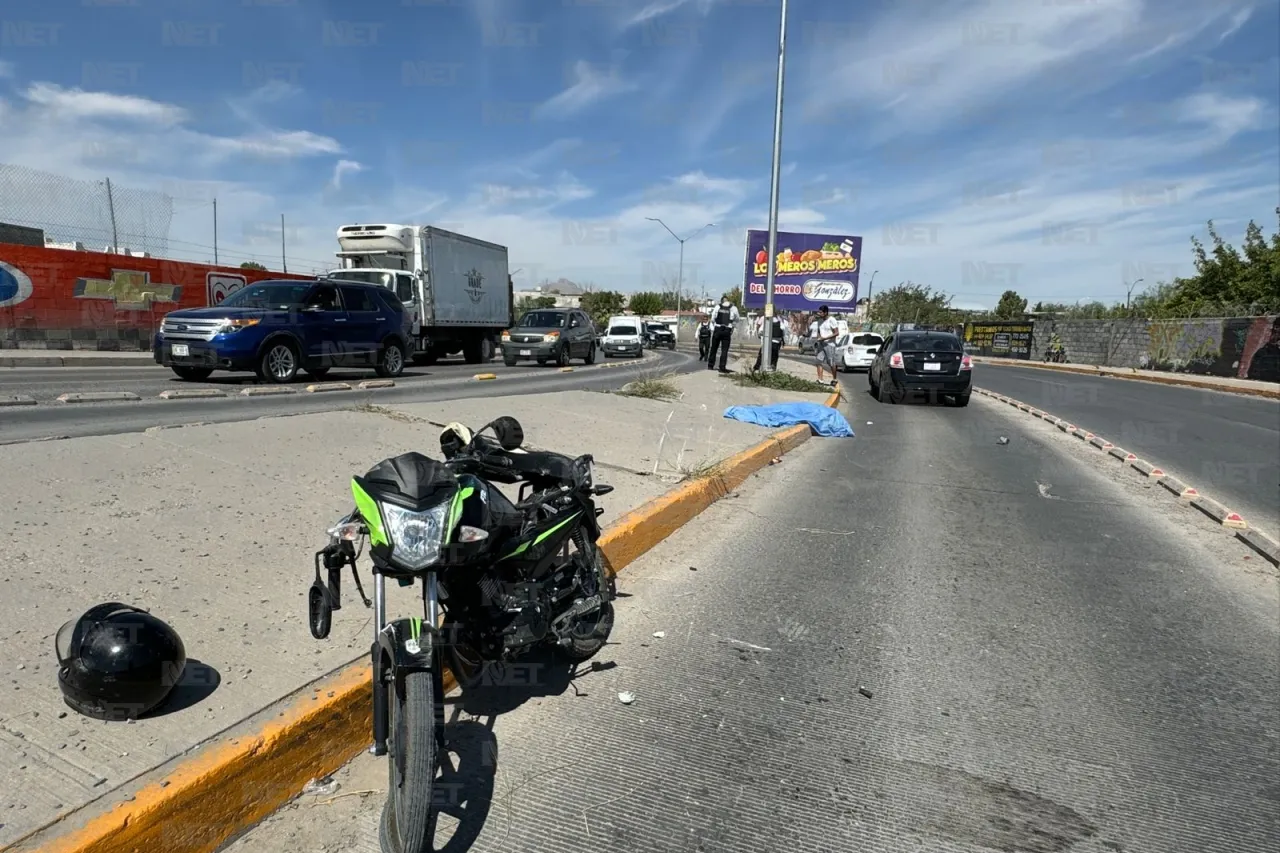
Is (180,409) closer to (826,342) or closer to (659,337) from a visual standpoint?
(826,342)

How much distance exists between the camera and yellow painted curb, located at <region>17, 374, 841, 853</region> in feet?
6.57

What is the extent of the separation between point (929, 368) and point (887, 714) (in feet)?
44.4

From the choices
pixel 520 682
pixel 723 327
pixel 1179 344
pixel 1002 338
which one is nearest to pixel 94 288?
pixel 723 327

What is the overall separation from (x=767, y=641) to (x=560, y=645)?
1.20 metres

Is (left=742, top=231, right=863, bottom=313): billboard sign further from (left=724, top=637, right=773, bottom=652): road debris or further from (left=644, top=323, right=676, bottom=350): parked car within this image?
(left=724, top=637, right=773, bottom=652): road debris

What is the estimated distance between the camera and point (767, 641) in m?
3.90

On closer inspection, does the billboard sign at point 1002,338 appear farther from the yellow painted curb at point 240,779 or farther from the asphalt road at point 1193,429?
the yellow painted curb at point 240,779

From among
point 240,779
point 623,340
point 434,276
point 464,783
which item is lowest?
point 464,783

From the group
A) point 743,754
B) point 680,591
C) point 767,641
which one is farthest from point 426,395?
point 743,754

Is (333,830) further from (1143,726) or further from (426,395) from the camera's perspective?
(426,395)

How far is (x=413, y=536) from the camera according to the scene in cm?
224

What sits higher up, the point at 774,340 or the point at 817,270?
the point at 817,270

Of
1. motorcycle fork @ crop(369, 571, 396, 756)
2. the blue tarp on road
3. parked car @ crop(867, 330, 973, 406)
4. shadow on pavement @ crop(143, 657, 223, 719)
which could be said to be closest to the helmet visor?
shadow on pavement @ crop(143, 657, 223, 719)

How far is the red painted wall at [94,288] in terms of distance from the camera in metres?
17.0
